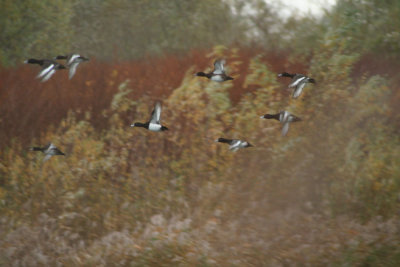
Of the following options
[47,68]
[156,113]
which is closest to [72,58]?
[47,68]

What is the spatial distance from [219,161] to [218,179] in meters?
0.33

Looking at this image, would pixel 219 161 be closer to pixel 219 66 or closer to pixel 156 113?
pixel 219 66

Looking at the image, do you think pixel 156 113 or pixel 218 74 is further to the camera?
pixel 218 74

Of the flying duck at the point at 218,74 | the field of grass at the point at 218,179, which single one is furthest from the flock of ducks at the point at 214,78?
the field of grass at the point at 218,179

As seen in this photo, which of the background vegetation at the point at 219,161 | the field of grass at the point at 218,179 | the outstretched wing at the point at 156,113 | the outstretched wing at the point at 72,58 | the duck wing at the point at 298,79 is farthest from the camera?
the outstretched wing at the point at 72,58

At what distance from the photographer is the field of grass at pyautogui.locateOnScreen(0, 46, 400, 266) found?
6.12 m

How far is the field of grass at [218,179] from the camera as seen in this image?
6125 millimetres

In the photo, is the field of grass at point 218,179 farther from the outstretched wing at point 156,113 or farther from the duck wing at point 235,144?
the outstretched wing at point 156,113

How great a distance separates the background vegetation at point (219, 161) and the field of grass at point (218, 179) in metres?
0.02

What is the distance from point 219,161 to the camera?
8.20m

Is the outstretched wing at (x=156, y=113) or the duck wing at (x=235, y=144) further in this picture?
the duck wing at (x=235, y=144)

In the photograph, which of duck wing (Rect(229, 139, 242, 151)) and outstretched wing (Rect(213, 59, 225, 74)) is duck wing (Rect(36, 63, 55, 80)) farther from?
duck wing (Rect(229, 139, 242, 151))

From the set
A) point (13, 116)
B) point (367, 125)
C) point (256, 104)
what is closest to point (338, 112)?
point (367, 125)

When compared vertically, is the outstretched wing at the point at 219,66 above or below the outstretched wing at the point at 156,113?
above
